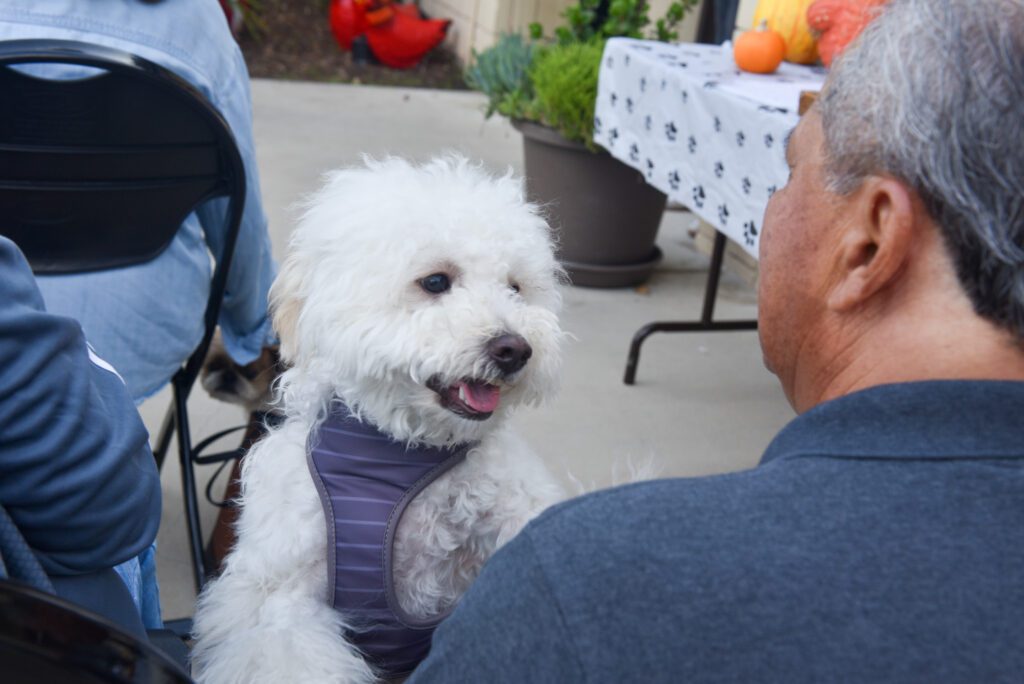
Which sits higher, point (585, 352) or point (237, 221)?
point (237, 221)

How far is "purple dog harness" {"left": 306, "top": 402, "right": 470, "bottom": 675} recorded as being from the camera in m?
1.50

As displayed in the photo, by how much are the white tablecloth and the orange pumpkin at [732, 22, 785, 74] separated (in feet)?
0.13

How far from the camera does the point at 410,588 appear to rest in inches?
61.6

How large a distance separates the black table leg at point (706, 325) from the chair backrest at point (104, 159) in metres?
2.09

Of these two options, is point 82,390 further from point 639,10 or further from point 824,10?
point 639,10

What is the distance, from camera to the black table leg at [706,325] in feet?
12.6

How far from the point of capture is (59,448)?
96 centimetres

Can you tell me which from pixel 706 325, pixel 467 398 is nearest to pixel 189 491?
pixel 467 398

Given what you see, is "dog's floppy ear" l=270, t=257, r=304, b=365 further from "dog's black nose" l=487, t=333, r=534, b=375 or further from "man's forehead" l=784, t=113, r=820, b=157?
"man's forehead" l=784, t=113, r=820, b=157

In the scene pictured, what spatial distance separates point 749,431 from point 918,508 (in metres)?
2.96

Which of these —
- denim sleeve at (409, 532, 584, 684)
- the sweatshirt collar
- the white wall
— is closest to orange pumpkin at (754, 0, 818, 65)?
the sweatshirt collar

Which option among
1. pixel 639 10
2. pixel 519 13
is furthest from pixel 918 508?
pixel 519 13

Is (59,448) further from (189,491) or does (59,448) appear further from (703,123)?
(703,123)

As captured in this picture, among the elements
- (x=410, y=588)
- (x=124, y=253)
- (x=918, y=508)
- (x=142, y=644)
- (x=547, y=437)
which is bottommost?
(x=547, y=437)
